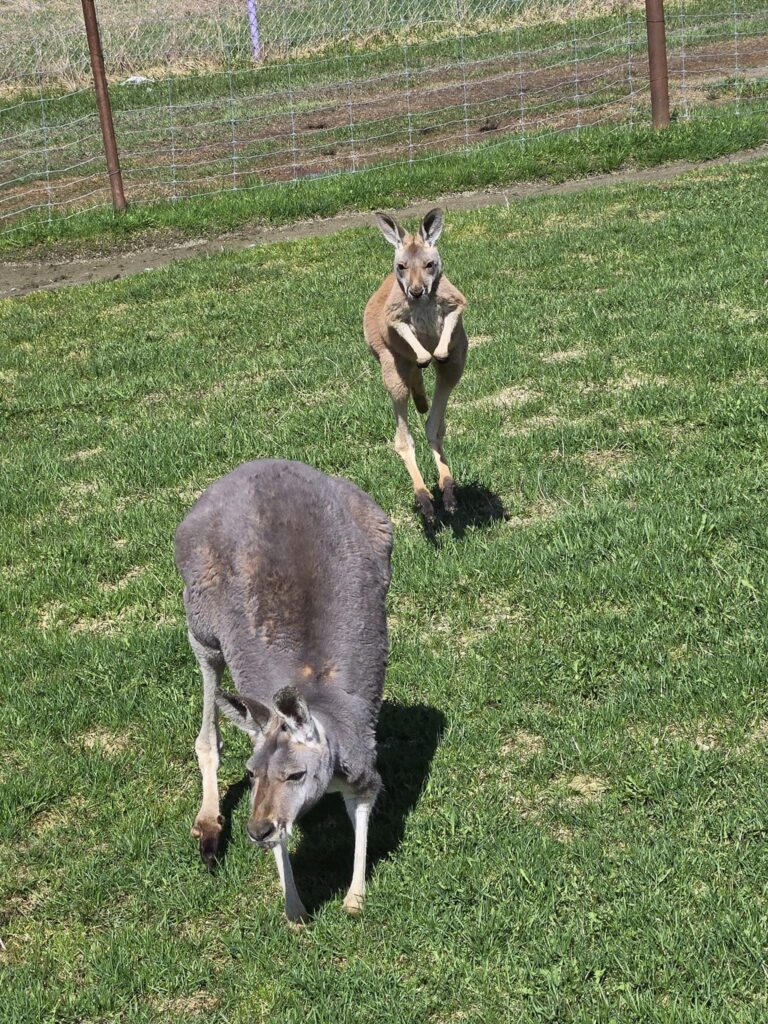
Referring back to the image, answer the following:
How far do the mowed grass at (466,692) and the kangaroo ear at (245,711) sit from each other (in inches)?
31.5

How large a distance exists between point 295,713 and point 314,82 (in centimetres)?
2216

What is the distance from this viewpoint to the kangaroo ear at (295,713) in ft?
12.5

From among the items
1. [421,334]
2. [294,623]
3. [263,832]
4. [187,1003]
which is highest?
[421,334]

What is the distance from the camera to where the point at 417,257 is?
23.0 ft

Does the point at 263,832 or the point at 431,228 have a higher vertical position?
the point at 431,228

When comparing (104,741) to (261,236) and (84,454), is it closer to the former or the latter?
(84,454)

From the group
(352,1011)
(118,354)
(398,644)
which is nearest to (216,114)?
(118,354)

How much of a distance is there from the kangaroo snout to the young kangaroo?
10.6 ft

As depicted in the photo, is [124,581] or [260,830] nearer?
[260,830]

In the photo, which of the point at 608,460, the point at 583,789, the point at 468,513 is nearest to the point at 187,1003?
the point at 583,789

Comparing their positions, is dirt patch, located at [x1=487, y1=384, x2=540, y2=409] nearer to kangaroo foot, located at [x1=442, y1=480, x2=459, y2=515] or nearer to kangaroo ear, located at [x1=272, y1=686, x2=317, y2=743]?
kangaroo foot, located at [x1=442, y1=480, x2=459, y2=515]

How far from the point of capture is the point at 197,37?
87.4 feet

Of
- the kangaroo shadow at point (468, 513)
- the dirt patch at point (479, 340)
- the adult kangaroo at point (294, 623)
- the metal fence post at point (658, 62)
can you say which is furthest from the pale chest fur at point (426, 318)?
the metal fence post at point (658, 62)

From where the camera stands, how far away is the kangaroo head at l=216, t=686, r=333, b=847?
383 cm
